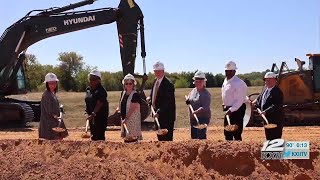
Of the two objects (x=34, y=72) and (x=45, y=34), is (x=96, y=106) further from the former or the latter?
(x=34, y=72)

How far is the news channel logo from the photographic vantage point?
18.2ft

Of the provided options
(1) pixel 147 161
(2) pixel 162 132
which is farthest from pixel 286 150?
(2) pixel 162 132

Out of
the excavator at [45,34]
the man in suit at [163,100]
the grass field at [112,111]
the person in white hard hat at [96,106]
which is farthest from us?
the grass field at [112,111]

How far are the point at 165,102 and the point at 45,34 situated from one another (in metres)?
10.5

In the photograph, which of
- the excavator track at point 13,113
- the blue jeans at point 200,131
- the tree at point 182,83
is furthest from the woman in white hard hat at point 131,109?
the tree at point 182,83

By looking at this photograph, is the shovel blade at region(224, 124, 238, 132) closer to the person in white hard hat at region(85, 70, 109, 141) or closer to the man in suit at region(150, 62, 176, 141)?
the man in suit at region(150, 62, 176, 141)

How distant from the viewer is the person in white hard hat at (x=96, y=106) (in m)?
7.57

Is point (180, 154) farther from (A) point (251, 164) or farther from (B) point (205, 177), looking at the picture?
(A) point (251, 164)

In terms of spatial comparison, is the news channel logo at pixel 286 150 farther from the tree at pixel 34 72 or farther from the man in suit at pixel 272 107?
the tree at pixel 34 72

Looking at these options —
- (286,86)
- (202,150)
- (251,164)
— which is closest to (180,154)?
(202,150)

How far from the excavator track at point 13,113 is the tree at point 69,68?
27.0 meters

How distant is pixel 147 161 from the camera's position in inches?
241

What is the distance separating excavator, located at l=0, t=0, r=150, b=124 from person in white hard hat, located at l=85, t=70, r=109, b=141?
7739 mm

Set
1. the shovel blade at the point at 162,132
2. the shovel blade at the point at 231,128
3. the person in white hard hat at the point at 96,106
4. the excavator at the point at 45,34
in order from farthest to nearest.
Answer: the excavator at the point at 45,34, the person in white hard hat at the point at 96,106, the shovel blade at the point at 162,132, the shovel blade at the point at 231,128
